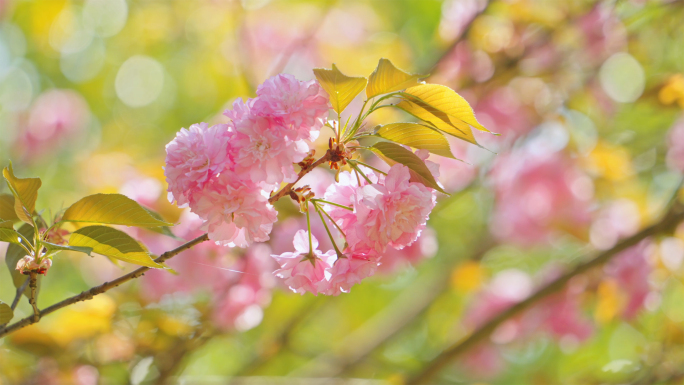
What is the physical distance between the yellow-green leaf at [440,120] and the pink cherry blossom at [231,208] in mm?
216

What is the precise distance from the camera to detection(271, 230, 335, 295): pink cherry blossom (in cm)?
67

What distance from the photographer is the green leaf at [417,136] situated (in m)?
0.63

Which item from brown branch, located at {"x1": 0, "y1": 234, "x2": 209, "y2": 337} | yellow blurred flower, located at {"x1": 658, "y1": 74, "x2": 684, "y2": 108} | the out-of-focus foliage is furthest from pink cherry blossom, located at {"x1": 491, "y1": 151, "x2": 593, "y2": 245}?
brown branch, located at {"x1": 0, "y1": 234, "x2": 209, "y2": 337}

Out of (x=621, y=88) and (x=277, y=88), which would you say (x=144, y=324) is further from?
(x=621, y=88)

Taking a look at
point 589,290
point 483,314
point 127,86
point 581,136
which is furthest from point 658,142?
point 127,86

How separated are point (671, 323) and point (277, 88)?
1694 mm

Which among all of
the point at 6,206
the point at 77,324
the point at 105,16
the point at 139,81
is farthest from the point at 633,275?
the point at 139,81

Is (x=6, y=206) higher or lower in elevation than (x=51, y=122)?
lower

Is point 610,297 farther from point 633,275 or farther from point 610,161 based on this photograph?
point 610,161

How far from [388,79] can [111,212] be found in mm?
359

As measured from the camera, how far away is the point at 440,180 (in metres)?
1.82

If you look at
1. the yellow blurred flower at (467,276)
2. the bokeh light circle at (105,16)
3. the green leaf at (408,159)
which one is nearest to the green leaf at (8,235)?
the green leaf at (408,159)

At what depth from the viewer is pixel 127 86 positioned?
3539mm

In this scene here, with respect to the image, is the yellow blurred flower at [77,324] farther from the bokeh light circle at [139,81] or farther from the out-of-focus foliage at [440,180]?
the bokeh light circle at [139,81]
